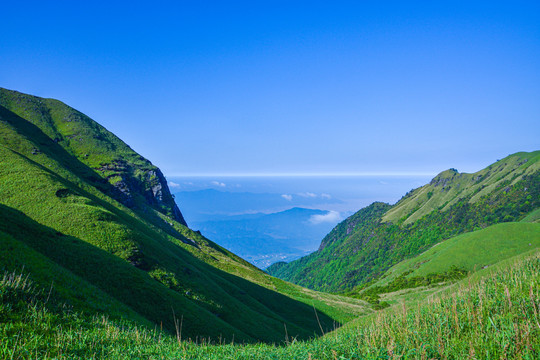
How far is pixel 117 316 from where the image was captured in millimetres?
25016

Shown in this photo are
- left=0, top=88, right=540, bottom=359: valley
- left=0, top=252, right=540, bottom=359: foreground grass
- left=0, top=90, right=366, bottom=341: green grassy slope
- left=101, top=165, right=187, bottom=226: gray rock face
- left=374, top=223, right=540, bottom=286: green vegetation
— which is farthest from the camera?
left=101, top=165, right=187, bottom=226: gray rock face

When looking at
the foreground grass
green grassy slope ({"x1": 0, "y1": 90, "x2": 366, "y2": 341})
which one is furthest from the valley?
green grassy slope ({"x1": 0, "y1": 90, "x2": 366, "y2": 341})

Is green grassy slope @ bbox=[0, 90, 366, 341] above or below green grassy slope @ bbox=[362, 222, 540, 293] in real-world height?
below

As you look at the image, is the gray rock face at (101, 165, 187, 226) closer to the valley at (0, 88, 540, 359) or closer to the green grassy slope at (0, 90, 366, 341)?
the valley at (0, 88, 540, 359)

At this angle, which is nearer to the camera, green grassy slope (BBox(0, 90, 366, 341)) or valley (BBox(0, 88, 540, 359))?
valley (BBox(0, 88, 540, 359))

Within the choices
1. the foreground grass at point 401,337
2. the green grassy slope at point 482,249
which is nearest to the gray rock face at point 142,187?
the foreground grass at point 401,337

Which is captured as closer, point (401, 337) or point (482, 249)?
point (401, 337)

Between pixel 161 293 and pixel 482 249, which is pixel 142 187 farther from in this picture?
pixel 482 249

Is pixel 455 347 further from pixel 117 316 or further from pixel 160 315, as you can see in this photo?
pixel 160 315

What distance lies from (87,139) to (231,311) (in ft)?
458

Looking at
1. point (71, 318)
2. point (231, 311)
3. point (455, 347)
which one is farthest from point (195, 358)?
point (231, 311)

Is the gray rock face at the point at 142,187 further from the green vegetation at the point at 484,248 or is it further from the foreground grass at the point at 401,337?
the green vegetation at the point at 484,248

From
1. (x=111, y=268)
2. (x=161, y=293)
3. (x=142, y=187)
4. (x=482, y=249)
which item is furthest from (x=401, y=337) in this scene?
(x=142, y=187)

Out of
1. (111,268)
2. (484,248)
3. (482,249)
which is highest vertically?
(484,248)
